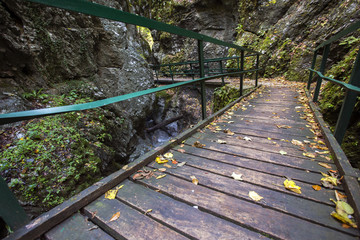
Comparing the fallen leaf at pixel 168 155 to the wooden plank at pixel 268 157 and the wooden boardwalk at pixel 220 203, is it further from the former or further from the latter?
the wooden plank at pixel 268 157

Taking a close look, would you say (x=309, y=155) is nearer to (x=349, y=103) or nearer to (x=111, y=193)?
(x=349, y=103)

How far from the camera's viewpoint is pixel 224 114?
312 cm

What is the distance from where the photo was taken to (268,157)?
163cm

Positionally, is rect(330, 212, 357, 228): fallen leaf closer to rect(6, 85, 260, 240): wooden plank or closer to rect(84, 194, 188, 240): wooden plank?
rect(84, 194, 188, 240): wooden plank

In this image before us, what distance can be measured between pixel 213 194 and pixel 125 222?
25.5 inches

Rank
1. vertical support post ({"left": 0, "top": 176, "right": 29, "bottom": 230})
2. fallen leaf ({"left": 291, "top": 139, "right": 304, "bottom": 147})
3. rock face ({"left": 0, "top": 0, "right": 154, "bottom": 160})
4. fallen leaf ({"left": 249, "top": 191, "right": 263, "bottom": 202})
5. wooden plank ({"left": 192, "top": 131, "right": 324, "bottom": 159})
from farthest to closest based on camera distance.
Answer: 1. rock face ({"left": 0, "top": 0, "right": 154, "bottom": 160})
2. fallen leaf ({"left": 291, "top": 139, "right": 304, "bottom": 147})
3. wooden plank ({"left": 192, "top": 131, "right": 324, "bottom": 159})
4. fallen leaf ({"left": 249, "top": 191, "right": 263, "bottom": 202})
5. vertical support post ({"left": 0, "top": 176, "right": 29, "bottom": 230})

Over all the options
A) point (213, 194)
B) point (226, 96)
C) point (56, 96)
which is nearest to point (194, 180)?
point (213, 194)

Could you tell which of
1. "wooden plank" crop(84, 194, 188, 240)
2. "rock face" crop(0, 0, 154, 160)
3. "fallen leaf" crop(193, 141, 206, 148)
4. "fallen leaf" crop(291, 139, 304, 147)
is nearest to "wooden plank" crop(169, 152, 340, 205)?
"fallen leaf" crop(193, 141, 206, 148)

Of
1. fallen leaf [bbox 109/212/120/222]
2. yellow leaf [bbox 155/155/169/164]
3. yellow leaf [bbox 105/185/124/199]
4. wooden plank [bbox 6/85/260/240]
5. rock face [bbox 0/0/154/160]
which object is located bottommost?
→ yellow leaf [bbox 155/155/169/164]

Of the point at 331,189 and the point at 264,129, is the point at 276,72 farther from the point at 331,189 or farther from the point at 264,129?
the point at 331,189

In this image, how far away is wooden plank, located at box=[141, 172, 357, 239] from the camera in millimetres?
893

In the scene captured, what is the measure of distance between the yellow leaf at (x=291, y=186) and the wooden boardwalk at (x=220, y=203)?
4 cm

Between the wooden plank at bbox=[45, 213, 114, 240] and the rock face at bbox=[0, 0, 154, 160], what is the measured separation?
254cm

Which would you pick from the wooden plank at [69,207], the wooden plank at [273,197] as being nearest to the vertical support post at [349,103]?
the wooden plank at [273,197]
